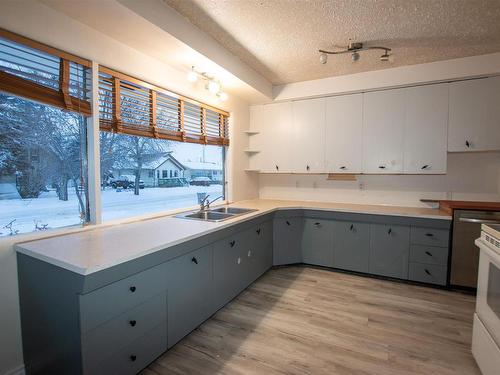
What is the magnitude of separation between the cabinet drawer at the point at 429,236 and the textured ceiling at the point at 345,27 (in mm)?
1897

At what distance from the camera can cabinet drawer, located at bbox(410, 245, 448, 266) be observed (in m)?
2.88

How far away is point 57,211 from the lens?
192 cm

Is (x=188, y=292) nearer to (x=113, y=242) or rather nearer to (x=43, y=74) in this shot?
(x=113, y=242)

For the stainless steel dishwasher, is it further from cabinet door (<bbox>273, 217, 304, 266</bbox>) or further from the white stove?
cabinet door (<bbox>273, 217, 304, 266</bbox>)

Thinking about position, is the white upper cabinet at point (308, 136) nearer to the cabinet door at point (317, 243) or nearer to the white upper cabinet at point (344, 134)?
the white upper cabinet at point (344, 134)

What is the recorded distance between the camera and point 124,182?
7.88 feet

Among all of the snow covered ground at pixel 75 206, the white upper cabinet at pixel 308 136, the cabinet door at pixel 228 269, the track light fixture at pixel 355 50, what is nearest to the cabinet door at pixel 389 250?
the white upper cabinet at pixel 308 136

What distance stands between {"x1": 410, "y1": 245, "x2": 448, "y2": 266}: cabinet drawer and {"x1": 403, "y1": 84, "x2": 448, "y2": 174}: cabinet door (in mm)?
889

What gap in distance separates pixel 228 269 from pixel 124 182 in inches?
49.1

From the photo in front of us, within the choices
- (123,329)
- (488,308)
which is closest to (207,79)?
(123,329)

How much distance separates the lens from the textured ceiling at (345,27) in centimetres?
199

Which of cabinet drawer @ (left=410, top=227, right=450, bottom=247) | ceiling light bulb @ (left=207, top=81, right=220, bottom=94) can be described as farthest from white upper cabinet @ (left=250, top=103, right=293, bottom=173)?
cabinet drawer @ (left=410, top=227, right=450, bottom=247)

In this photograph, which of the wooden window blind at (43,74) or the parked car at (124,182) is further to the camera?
the parked car at (124,182)

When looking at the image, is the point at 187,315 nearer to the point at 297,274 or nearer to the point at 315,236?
the point at 297,274
